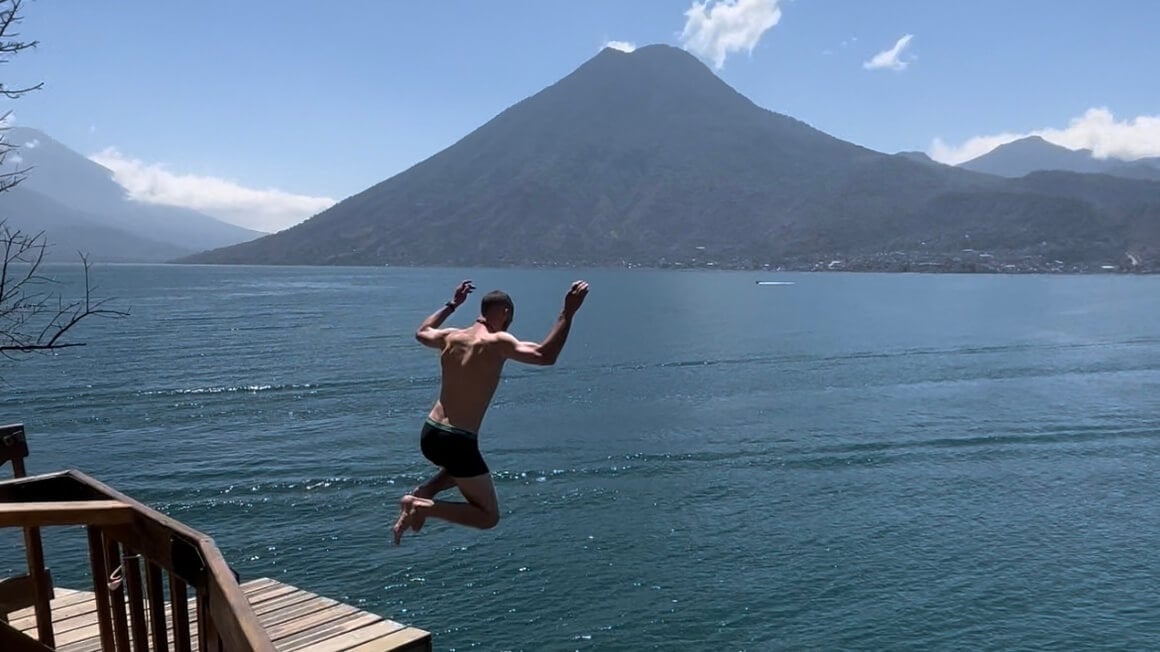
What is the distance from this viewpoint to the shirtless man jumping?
224 inches

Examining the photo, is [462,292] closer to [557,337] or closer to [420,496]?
[420,496]

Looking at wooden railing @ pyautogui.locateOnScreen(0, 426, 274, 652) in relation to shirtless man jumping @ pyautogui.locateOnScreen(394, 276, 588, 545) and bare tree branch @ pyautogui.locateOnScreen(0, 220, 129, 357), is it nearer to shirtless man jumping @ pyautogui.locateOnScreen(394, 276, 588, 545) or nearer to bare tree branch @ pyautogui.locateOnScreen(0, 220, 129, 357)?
bare tree branch @ pyautogui.locateOnScreen(0, 220, 129, 357)

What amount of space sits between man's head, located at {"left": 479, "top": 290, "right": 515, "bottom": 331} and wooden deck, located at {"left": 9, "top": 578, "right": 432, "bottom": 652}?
3.20 m

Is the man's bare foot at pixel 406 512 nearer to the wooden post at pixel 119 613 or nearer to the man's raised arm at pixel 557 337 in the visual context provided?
the man's raised arm at pixel 557 337

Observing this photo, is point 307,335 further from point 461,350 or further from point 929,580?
point 461,350

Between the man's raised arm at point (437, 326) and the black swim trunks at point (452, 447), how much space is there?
593 mm

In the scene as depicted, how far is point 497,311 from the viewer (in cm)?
569

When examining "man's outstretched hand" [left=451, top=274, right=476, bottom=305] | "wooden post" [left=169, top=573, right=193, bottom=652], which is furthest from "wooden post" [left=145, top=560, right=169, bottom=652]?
"man's outstretched hand" [left=451, top=274, right=476, bottom=305]

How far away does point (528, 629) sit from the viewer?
56.7 ft

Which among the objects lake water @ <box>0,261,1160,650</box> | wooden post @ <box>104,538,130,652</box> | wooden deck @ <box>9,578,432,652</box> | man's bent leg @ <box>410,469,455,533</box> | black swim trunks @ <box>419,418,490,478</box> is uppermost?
black swim trunks @ <box>419,418,490,478</box>

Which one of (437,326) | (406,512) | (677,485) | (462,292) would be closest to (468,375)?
(437,326)

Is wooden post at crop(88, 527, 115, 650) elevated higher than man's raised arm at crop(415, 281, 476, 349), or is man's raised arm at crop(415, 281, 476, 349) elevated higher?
man's raised arm at crop(415, 281, 476, 349)

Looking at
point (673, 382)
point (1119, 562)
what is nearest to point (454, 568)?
point (1119, 562)

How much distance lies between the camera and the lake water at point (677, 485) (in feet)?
60.6
